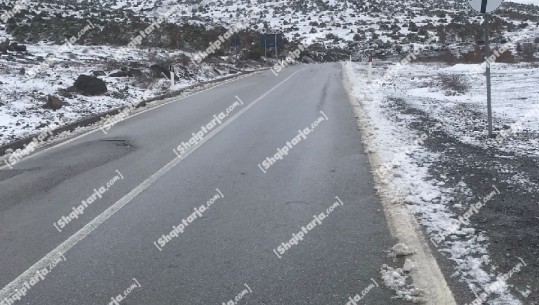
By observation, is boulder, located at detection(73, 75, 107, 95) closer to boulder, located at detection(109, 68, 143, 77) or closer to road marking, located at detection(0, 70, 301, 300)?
boulder, located at detection(109, 68, 143, 77)

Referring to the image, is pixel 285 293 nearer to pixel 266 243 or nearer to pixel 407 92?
pixel 266 243

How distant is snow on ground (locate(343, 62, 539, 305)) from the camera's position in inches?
159

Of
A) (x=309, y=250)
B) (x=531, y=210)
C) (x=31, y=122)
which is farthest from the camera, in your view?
(x=31, y=122)

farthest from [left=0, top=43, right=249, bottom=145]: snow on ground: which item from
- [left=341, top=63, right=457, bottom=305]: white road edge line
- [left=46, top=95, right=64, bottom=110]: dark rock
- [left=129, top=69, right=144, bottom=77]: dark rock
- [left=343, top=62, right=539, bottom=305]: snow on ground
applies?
[left=341, top=63, right=457, bottom=305]: white road edge line

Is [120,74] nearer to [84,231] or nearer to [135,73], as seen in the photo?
[135,73]

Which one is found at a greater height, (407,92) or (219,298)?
(219,298)

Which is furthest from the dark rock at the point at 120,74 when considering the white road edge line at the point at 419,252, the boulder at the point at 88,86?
the white road edge line at the point at 419,252

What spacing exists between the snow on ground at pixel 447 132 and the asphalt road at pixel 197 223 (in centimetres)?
47

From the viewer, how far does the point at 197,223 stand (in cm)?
511

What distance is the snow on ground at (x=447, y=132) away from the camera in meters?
4.04

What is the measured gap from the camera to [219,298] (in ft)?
11.7

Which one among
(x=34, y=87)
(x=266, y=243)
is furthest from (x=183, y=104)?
(x=266, y=243)

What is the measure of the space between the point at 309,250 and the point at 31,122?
933cm

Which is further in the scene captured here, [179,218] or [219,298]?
[179,218]
